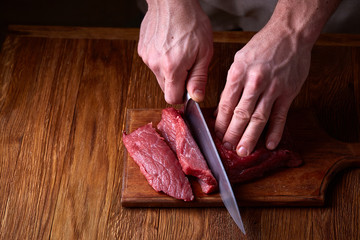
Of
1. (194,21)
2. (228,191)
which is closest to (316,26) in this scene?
(194,21)

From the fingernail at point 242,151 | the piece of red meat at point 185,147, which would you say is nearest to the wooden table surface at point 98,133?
the piece of red meat at point 185,147

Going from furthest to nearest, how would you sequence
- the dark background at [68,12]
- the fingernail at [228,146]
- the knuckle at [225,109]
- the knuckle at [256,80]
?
the dark background at [68,12], the fingernail at [228,146], the knuckle at [225,109], the knuckle at [256,80]

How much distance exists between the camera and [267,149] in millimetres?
2395

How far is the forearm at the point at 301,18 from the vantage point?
2.26 meters

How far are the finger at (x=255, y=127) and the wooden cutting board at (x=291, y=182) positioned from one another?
21 centimetres

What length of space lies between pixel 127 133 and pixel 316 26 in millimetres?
1189

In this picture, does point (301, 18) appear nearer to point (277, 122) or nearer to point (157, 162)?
point (277, 122)

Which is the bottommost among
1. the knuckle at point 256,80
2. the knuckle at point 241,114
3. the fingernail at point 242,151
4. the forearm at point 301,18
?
the fingernail at point 242,151

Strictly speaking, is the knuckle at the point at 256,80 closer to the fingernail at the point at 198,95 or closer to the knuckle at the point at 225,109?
the knuckle at the point at 225,109

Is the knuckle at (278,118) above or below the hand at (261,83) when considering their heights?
below

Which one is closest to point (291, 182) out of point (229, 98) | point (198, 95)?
Answer: point (229, 98)

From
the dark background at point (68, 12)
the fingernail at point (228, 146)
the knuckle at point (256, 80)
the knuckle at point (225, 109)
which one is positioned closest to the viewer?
the knuckle at point (256, 80)

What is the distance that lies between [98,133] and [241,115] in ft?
2.90

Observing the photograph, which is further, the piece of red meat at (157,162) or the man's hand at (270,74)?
the piece of red meat at (157,162)
